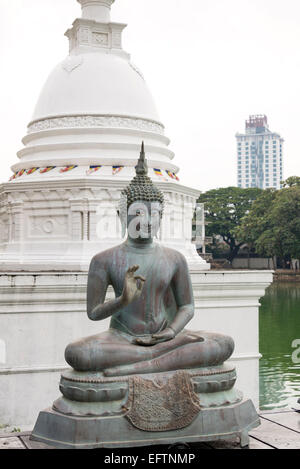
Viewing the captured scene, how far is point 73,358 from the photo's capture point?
499 cm

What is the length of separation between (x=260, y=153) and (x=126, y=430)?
475 feet

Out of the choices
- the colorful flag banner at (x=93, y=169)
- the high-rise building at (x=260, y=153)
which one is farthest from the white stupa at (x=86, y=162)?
the high-rise building at (x=260, y=153)

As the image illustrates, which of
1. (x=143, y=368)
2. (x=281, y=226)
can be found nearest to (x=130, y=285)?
(x=143, y=368)

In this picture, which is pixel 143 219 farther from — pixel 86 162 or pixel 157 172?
pixel 157 172

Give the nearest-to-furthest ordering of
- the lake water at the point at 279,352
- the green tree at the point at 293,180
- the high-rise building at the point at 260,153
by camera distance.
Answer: the lake water at the point at 279,352 < the green tree at the point at 293,180 < the high-rise building at the point at 260,153

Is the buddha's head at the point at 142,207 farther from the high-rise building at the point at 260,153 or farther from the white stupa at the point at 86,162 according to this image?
the high-rise building at the point at 260,153

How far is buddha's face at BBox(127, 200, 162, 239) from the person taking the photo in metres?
5.45

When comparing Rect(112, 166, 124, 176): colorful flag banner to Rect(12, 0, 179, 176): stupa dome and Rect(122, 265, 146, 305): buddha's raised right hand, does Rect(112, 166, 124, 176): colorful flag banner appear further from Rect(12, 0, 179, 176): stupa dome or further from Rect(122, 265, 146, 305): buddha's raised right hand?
Rect(122, 265, 146, 305): buddha's raised right hand

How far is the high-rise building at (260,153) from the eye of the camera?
475 ft

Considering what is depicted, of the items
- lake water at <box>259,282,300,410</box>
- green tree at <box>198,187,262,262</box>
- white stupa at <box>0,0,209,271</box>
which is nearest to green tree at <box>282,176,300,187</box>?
green tree at <box>198,187,262,262</box>

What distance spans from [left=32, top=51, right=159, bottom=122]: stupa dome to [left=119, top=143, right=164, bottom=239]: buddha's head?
12.8m

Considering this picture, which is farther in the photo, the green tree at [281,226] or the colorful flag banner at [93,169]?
the green tree at [281,226]

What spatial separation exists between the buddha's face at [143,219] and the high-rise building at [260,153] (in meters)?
142
